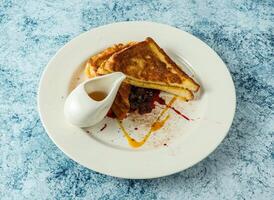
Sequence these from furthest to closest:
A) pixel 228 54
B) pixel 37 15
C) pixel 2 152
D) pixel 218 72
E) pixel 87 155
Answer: pixel 37 15 < pixel 228 54 < pixel 218 72 < pixel 2 152 < pixel 87 155

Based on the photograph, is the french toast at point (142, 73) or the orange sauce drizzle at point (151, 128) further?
the french toast at point (142, 73)

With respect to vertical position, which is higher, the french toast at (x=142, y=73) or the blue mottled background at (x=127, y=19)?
the french toast at (x=142, y=73)

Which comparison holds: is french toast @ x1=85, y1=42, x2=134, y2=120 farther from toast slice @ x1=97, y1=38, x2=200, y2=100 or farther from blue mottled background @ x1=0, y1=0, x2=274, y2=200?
blue mottled background @ x1=0, y1=0, x2=274, y2=200

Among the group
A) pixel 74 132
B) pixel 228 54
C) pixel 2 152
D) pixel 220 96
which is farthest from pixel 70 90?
pixel 228 54

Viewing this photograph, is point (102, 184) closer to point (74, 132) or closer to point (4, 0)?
point (74, 132)

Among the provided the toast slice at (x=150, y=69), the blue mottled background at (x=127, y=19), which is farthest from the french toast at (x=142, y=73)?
the blue mottled background at (x=127, y=19)

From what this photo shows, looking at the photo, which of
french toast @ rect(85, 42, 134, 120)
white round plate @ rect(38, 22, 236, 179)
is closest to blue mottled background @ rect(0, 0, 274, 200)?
white round plate @ rect(38, 22, 236, 179)

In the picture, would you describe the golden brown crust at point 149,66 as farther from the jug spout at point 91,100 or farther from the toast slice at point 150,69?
the jug spout at point 91,100
